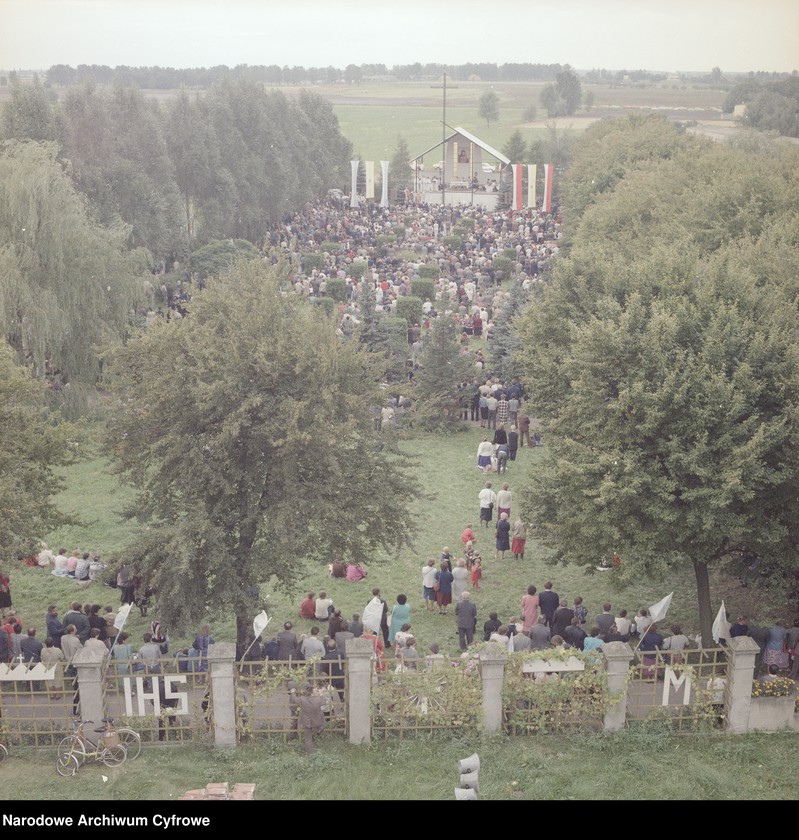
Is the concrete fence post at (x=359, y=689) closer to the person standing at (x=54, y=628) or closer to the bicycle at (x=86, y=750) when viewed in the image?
the bicycle at (x=86, y=750)

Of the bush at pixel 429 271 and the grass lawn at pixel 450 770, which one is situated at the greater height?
the bush at pixel 429 271

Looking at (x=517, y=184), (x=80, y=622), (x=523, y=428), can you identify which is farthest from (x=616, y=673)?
(x=517, y=184)

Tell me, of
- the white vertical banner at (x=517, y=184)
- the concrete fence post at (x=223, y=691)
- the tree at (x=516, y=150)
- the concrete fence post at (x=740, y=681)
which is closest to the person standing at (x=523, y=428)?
the concrete fence post at (x=740, y=681)

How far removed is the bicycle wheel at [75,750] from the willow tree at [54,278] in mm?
15272

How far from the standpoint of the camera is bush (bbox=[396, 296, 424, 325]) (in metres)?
39.5

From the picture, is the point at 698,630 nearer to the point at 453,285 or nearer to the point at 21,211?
the point at 21,211

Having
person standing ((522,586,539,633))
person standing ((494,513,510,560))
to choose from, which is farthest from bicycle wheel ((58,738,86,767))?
person standing ((494,513,510,560))

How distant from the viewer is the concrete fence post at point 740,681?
13359mm

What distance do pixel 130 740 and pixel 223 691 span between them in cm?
124

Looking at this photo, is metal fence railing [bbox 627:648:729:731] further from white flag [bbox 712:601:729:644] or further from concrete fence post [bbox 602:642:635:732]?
white flag [bbox 712:601:729:644]

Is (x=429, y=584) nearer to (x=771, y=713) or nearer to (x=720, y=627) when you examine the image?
(x=720, y=627)
